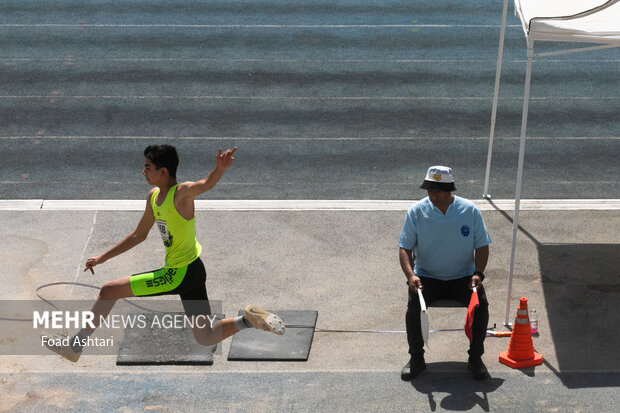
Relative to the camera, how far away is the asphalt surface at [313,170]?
7879 millimetres

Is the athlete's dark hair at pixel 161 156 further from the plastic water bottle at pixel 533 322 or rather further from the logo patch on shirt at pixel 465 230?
the plastic water bottle at pixel 533 322

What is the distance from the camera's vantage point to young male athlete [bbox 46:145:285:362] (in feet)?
24.8

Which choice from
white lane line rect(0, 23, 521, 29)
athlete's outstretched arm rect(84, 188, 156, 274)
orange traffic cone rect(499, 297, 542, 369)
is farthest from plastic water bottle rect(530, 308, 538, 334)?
white lane line rect(0, 23, 521, 29)

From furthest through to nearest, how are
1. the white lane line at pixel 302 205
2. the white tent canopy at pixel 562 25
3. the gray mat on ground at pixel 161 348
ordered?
the white lane line at pixel 302 205 → the white tent canopy at pixel 562 25 → the gray mat on ground at pixel 161 348

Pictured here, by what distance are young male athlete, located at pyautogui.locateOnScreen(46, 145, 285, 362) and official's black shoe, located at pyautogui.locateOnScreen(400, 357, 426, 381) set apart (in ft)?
3.65

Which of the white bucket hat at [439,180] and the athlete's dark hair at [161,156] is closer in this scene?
the athlete's dark hair at [161,156]

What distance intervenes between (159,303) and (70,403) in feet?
6.81

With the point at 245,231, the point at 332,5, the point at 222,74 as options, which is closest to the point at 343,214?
the point at 245,231

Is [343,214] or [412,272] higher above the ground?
[412,272]

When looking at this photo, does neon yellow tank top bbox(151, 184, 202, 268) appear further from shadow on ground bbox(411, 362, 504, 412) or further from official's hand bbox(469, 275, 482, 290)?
official's hand bbox(469, 275, 482, 290)

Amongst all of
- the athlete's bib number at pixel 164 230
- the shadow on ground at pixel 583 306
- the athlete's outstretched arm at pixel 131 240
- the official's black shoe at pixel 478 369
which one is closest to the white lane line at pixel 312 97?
the shadow on ground at pixel 583 306

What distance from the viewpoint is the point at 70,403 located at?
7496 mm

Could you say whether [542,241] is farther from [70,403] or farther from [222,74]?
[222,74]

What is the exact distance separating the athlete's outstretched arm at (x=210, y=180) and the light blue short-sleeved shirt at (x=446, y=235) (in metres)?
1.80
